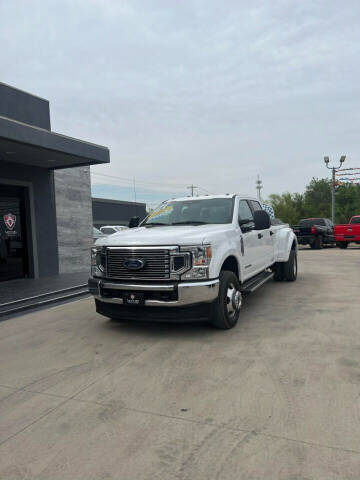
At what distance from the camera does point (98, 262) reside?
17.9 feet

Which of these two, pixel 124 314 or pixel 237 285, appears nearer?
pixel 124 314

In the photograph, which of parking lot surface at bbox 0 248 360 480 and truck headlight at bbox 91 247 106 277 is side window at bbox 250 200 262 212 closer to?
parking lot surface at bbox 0 248 360 480

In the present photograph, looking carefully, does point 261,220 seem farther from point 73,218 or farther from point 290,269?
point 73,218

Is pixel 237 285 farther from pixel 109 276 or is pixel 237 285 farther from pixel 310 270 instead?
pixel 310 270

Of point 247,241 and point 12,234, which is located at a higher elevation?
point 12,234

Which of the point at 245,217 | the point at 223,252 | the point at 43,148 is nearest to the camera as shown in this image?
the point at 223,252

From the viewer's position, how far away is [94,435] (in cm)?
277

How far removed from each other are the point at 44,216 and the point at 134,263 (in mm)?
7290

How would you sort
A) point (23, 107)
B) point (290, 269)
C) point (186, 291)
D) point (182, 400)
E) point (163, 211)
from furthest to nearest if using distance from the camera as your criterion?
1. point (23, 107)
2. point (290, 269)
3. point (163, 211)
4. point (186, 291)
5. point (182, 400)

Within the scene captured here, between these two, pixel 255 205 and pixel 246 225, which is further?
pixel 255 205

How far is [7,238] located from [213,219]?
22.5 ft

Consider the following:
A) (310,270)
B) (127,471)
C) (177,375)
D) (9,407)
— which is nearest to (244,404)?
(177,375)

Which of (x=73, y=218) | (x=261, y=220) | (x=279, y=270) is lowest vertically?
(x=279, y=270)

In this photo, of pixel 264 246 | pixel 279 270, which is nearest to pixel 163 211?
pixel 264 246
